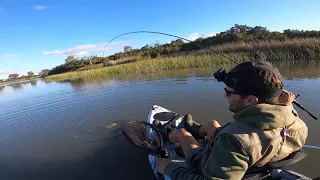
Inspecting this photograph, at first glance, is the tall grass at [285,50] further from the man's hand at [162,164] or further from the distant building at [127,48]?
the distant building at [127,48]

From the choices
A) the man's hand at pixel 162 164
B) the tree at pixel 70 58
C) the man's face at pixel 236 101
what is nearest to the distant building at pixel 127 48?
the tree at pixel 70 58

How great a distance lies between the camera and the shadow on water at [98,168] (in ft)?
14.8

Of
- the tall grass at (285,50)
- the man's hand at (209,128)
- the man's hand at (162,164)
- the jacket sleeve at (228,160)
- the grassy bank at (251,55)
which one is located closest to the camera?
the jacket sleeve at (228,160)

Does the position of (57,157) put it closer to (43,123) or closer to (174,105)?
(43,123)

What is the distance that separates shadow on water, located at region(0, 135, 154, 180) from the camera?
450 cm

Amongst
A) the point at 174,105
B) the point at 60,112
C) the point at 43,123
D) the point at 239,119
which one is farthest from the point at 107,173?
the point at 60,112

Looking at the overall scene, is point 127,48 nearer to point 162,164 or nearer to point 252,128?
point 162,164

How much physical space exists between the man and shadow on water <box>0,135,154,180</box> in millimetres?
2309

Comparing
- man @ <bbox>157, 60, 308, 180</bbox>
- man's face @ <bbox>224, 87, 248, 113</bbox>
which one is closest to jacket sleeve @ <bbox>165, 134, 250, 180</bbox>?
man @ <bbox>157, 60, 308, 180</bbox>

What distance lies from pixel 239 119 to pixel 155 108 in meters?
3.85

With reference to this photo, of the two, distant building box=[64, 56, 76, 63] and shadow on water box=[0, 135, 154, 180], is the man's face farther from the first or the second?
distant building box=[64, 56, 76, 63]

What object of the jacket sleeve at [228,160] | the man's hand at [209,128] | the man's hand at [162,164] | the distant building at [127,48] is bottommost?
the man's hand at [162,164]

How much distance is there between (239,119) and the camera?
2.16m

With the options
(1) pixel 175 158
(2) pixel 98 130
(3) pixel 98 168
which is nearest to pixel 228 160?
(1) pixel 175 158
